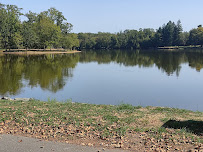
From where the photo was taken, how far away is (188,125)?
7559 mm

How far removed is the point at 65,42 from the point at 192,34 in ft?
217

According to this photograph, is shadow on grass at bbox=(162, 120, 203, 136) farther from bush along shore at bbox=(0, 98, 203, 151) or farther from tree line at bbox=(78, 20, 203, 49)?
tree line at bbox=(78, 20, 203, 49)

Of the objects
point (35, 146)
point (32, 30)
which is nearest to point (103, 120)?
point (35, 146)

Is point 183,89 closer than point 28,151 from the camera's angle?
No

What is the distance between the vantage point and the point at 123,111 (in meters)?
9.55

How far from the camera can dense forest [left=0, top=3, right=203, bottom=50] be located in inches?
2908

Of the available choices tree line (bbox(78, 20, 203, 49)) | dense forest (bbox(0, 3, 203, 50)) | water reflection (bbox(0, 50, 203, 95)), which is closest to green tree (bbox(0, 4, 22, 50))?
dense forest (bbox(0, 3, 203, 50))

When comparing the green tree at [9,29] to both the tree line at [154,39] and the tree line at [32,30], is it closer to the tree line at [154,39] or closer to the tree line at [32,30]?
the tree line at [32,30]

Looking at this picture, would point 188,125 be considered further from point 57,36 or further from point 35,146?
point 57,36

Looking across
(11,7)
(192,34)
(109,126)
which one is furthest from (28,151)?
(192,34)

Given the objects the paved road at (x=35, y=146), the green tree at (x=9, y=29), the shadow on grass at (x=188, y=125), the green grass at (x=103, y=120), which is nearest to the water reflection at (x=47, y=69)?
the green grass at (x=103, y=120)

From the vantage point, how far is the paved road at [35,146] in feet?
18.6

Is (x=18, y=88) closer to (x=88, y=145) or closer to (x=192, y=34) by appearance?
(x=88, y=145)

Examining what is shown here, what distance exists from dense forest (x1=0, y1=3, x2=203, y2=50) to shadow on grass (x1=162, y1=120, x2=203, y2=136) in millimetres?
70778
